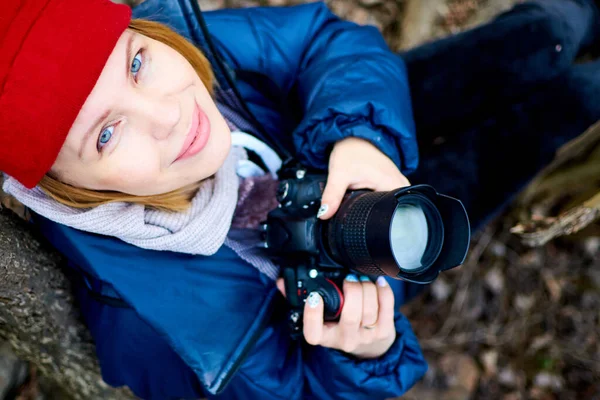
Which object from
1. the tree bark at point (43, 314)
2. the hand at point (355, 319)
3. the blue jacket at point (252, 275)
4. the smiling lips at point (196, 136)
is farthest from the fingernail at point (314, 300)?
the tree bark at point (43, 314)

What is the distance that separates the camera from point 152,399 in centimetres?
143

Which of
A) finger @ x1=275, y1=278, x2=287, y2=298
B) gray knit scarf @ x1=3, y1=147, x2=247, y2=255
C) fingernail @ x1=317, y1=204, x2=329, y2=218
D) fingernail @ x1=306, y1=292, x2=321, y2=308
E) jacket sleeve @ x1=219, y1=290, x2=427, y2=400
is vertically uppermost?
gray knit scarf @ x1=3, y1=147, x2=247, y2=255

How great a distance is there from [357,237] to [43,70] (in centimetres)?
70

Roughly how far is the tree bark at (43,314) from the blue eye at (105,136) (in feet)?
1.09

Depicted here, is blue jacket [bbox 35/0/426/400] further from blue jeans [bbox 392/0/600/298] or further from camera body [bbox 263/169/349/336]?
blue jeans [bbox 392/0/600/298]

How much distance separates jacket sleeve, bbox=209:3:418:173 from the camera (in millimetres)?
1371

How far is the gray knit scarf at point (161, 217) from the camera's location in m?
1.04

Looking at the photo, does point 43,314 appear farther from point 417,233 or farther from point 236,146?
point 417,233

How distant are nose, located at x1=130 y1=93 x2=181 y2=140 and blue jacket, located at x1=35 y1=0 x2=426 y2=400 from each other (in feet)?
1.09

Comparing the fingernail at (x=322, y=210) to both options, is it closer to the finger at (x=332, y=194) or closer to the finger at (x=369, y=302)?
the finger at (x=332, y=194)

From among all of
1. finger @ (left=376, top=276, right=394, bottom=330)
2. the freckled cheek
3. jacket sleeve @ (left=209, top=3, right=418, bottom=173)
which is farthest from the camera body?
the freckled cheek

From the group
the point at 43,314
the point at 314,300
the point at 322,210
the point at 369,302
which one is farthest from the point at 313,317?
the point at 43,314

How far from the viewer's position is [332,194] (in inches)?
47.0

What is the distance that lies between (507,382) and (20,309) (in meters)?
2.11
